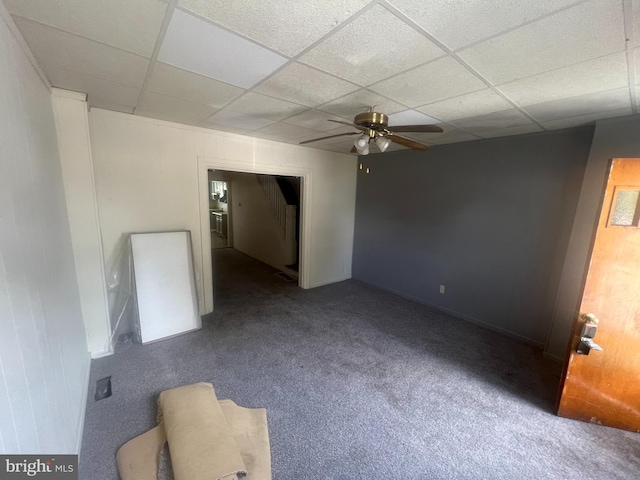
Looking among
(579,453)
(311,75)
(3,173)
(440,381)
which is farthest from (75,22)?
(579,453)

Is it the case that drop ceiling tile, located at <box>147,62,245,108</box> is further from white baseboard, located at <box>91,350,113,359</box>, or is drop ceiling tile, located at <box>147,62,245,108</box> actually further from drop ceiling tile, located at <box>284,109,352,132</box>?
white baseboard, located at <box>91,350,113,359</box>

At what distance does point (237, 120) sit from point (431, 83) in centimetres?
189

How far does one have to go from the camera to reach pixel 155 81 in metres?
1.80

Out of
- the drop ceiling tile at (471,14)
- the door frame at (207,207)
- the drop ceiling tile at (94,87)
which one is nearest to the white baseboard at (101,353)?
the door frame at (207,207)

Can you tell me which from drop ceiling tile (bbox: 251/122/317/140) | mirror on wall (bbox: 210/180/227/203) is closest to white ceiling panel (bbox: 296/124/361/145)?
drop ceiling tile (bbox: 251/122/317/140)

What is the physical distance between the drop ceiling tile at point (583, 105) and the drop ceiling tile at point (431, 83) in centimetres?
76

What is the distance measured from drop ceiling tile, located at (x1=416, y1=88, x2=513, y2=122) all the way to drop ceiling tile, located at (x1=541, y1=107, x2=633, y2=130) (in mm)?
728

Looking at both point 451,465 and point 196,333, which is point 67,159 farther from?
point 451,465

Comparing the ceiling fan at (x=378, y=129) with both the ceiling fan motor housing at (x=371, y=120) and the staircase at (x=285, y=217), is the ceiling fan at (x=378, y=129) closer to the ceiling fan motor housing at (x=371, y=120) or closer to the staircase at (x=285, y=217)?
the ceiling fan motor housing at (x=371, y=120)

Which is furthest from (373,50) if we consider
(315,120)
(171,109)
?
(171,109)

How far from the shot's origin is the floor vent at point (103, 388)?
1.96 meters

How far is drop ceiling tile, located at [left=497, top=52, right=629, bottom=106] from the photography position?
1.40 meters

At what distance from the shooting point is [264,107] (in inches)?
88.1

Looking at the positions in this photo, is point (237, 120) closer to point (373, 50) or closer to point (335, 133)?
point (335, 133)
